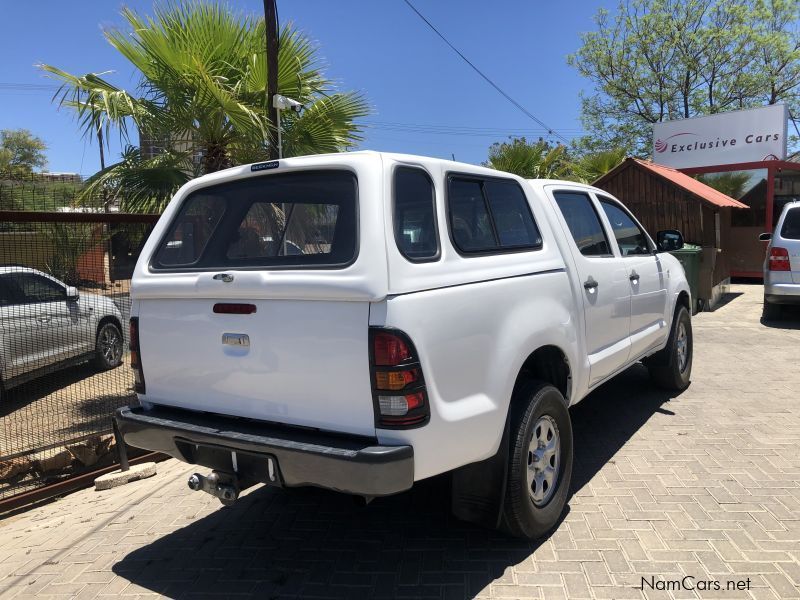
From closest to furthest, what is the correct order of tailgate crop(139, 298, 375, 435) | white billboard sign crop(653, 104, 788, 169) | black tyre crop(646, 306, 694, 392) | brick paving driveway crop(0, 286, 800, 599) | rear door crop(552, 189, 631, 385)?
1. tailgate crop(139, 298, 375, 435)
2. brick paving driveway crop(0, 286, 800, 599)
3. rear door crop(552, 189, 631, 385)
4. black tyre crop(646, 306, 694, 392)
5. white billboard sign crop(653, 104, 788, 169)

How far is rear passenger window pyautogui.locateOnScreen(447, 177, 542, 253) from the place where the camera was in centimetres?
309

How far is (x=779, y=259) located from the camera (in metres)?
9.36

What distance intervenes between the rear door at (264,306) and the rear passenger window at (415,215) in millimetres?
185

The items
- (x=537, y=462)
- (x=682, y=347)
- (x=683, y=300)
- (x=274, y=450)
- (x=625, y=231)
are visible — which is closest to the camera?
(x=274, y=450)

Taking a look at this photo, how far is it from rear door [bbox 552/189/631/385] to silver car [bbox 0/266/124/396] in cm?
383

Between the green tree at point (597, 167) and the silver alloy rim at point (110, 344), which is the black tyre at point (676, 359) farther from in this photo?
the green tree at point (597, 167)

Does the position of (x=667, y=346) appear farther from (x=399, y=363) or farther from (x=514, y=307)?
(x=399, y=363)

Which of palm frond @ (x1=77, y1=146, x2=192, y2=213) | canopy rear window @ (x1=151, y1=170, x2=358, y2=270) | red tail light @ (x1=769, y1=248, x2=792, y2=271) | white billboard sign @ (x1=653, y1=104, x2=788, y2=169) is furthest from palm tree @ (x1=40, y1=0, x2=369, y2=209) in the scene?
white billboard sign @ (x1=653, y1=104, x2=788, y2=169)

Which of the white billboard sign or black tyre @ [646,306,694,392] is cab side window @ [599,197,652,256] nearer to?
black tyre @ [646,306,694,392]

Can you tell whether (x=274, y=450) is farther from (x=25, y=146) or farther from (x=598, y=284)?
(x=25, y=146)

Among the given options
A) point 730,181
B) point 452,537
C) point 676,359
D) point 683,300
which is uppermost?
point 730,181

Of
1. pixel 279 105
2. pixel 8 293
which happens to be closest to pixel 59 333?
pixel 8 293

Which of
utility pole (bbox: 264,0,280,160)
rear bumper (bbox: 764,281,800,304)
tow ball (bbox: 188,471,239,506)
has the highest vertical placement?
utility pole (bbox: 264,0,280,160)

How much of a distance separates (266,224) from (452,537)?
202 cm
